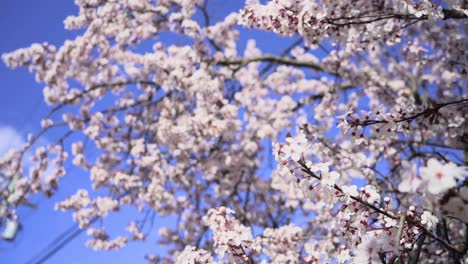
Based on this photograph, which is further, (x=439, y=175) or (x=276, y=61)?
(x=276, y=61)

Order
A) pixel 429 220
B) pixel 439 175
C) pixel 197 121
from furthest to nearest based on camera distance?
pixel 197 121
pixel 429 220
pixel 439 175

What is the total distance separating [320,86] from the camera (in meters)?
10.6

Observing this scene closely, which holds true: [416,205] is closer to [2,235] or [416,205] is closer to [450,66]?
[450,66]

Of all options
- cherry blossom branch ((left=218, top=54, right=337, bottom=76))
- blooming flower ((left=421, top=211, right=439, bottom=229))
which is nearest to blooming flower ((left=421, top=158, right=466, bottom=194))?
blooming flower ((left=421, top=211, right=439, bottom=229))

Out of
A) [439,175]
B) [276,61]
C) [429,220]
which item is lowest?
[439,175]

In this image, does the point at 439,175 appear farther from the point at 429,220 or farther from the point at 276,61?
the point at 276,61

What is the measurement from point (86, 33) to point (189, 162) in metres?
3.18

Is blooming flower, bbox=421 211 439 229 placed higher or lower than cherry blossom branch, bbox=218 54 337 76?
lower

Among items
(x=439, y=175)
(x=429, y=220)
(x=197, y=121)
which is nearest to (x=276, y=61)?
(x=197, y=121)

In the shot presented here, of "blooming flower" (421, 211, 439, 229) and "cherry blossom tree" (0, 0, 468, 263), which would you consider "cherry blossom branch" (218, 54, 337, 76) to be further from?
"blooming flower" (421, 211, 439, 229)

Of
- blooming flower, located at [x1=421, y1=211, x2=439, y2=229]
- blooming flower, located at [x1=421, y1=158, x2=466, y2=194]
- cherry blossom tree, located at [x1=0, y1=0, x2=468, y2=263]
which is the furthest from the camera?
cherry blossom tree, located at [x1=0, y1=0, x2=468, y2=263]

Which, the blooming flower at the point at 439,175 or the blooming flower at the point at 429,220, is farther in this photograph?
the blooming flower at the point at 429,220

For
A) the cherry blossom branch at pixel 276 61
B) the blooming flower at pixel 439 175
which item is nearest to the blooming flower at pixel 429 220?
the blooming flower at pixel 439 175

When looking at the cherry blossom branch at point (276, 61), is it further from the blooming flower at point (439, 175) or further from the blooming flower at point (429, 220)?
the blooming flower at point (439, 175)
